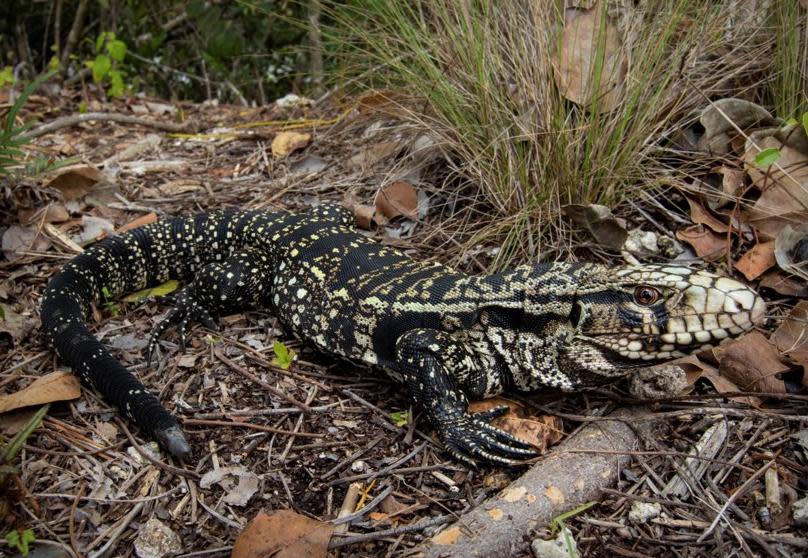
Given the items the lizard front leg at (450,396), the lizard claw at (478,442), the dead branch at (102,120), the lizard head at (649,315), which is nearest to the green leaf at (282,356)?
the lizard front leg at (450,396)

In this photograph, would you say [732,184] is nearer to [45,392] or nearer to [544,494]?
[544,494]

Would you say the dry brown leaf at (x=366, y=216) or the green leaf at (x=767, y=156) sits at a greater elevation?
the green leaf at (x=767, y=156)

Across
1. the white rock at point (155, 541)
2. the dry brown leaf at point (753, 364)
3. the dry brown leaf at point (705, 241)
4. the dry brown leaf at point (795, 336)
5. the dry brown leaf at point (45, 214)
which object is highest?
the dry brown leaf at point (705, 241)

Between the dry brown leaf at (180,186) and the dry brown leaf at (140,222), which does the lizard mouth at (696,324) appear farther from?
the dry brown leaf at (180,186)

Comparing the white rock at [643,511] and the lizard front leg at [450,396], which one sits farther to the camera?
the lizard front leg at [450,396]

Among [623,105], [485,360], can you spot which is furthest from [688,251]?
[485,360]

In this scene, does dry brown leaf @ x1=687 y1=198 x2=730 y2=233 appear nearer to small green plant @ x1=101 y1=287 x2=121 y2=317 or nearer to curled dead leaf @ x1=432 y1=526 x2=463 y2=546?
curled dead leaf @ x1=432 y1=526 x2=463 y2=546

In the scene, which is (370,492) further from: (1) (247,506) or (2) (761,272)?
(2) (761,272)
